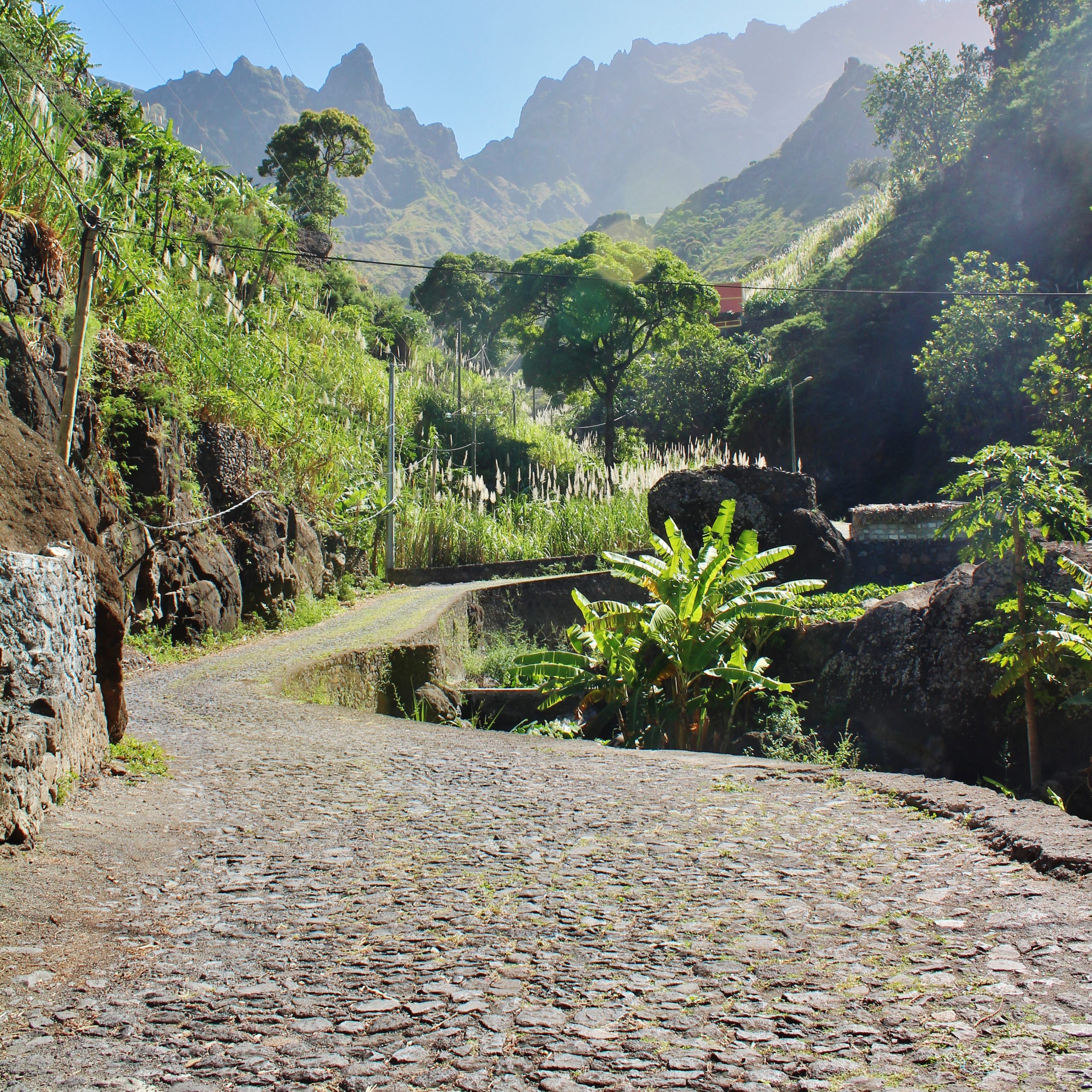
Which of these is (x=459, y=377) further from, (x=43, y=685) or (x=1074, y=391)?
(x=43, y=685)

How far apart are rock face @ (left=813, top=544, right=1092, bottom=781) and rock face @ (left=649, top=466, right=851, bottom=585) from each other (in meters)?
4.32

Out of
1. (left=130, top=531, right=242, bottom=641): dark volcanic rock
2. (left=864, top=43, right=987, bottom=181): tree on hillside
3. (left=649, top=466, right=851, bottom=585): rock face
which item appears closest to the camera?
(left=130, top=531, right=242, bottom=641): dark volcanic rock

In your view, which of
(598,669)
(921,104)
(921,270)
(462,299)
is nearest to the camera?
(598,669)

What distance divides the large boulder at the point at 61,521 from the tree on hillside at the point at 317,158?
3277cm

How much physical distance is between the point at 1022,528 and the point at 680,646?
115 inches

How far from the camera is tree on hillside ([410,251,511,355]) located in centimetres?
4478

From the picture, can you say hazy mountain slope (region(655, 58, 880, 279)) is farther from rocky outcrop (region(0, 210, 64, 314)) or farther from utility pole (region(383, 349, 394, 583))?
rocky outcrop (region(0, 210, 64, 314))

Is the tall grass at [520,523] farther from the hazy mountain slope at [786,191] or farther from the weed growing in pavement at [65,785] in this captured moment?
the hazy mountain slope at [786,191]

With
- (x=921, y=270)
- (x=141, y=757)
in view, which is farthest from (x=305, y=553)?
(x=921, y=270)

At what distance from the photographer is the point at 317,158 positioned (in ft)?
123

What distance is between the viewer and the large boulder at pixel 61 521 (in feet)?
12.5

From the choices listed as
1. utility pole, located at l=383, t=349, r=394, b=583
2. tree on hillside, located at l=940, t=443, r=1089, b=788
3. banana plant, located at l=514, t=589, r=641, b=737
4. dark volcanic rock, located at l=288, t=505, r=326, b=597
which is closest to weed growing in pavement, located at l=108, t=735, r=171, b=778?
banana plant, located at l=514, t=589, r=641, b=737

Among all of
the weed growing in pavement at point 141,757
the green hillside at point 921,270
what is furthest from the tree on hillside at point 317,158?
the weed growing in pavement at point 141,757

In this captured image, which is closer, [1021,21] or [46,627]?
[46,627]
